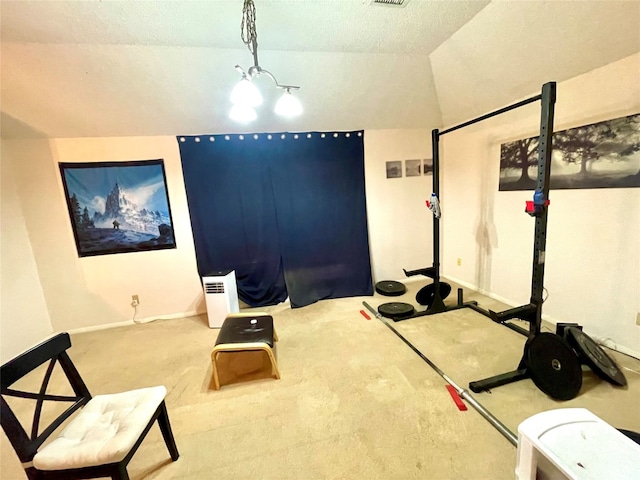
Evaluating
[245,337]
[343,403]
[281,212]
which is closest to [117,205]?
[281,212]

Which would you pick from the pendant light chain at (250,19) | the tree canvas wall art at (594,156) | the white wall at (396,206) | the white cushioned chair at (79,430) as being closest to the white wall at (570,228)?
the tree canvas wall art at (594,156)

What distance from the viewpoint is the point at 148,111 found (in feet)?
9.39

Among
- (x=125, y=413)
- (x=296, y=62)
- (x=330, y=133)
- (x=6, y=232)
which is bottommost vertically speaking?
(x=125, y=413)

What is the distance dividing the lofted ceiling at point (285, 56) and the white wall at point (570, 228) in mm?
239

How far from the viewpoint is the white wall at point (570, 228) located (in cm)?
208

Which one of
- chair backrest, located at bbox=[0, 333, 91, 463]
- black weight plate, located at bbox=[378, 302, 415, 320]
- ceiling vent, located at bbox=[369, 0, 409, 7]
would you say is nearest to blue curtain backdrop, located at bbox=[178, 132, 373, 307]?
black weight plate, located at bbox=[378, 302, 415, 320]

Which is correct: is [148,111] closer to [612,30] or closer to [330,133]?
[330,133]

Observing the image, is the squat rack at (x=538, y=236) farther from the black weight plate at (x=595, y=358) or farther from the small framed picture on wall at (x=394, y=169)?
the small framed picture on wall at (x=394, y=169)

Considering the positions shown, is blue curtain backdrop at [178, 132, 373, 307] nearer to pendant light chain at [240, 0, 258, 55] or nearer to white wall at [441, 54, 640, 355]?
white wall at [441, 54, 640, 355]

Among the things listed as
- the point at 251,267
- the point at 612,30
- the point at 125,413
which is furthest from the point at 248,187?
the point at 612,30

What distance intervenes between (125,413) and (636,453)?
78.9 inches

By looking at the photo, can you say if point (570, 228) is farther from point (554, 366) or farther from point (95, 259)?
point (95, 259)

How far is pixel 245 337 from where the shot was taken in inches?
86.5

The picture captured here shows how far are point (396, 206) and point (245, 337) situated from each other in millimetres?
2665
